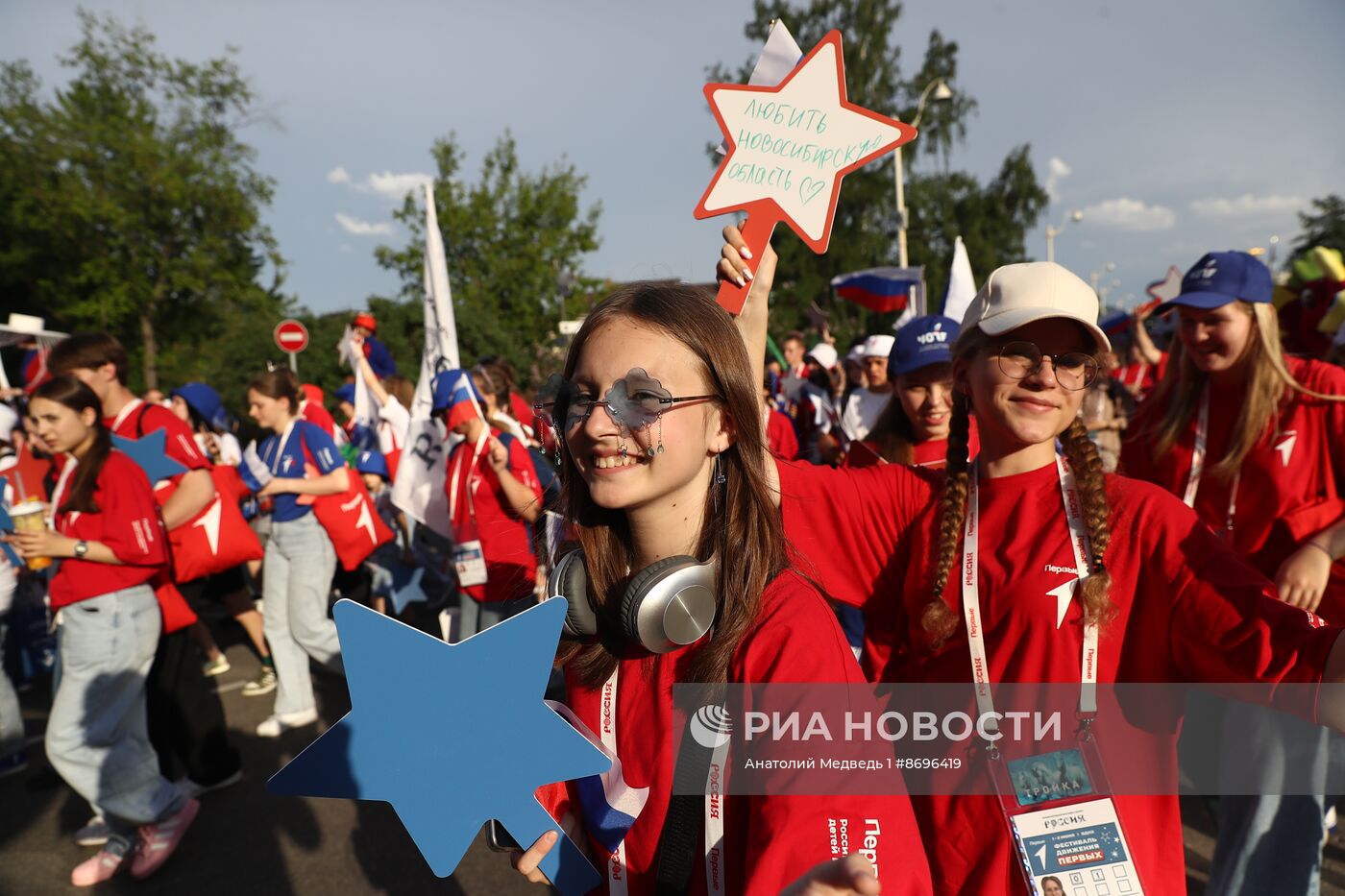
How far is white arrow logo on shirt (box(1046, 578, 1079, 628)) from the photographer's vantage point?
64.0 inches

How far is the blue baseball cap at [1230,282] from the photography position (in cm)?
279

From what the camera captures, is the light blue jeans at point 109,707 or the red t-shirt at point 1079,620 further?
the light blue jeans at point 109,707

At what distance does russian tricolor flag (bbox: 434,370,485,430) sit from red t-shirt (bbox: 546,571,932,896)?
3346 mm

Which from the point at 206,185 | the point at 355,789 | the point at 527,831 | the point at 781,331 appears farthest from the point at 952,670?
the point at 206,185

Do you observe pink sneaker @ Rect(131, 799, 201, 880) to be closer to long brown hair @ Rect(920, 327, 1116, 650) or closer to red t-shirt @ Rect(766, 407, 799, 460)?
red t-shirt @ Rect(766, 407, 799, 460)

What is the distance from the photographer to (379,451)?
23.7ft

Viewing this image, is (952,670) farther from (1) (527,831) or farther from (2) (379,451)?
(2) (379,451)

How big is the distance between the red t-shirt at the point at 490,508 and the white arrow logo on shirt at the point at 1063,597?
2.94 meters

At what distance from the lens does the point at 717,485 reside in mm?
1615

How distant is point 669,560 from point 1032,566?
784mm

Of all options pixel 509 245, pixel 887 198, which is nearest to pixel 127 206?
pixel 509 245

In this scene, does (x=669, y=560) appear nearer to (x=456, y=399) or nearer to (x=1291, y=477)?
(x=1291, y=477)

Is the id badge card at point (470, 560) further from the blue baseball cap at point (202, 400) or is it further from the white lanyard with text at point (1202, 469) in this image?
the white lanyard with text at point (1202, 469)

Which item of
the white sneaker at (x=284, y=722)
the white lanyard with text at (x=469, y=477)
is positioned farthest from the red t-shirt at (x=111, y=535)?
the white sneaker at (x=284, y=722)
